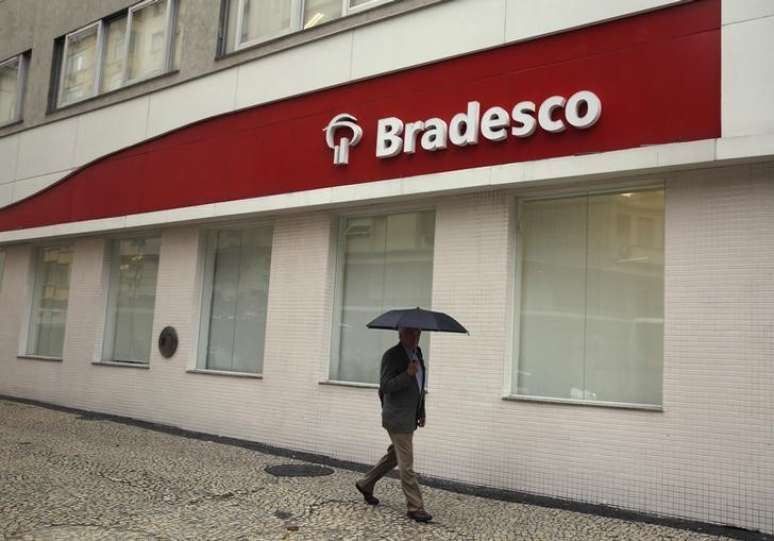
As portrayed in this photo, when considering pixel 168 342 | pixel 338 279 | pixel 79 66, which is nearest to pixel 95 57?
pixel 79 66

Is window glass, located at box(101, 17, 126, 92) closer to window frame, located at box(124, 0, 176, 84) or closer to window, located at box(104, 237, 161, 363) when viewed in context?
window frame, located at box(124, 0, 176, 84)

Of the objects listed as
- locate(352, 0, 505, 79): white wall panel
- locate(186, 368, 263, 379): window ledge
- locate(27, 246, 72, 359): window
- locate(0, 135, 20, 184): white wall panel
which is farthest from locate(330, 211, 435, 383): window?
locate(0, 135, 20, 184): white wall panel

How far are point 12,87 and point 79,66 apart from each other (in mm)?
2583

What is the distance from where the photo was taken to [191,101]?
11562 mm

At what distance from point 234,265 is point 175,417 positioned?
241cm

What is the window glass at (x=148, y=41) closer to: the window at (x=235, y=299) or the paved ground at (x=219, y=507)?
the window at (x=235, y=299)

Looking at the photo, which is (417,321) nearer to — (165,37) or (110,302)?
(110,302)

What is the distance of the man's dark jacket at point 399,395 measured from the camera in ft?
20.4

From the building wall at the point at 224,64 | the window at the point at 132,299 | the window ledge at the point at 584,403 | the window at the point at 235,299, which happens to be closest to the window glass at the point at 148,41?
the building wall at the point at 224,64

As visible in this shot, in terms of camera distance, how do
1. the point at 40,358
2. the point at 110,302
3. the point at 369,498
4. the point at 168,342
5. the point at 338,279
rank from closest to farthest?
the point at 369,498 < the point at 338,279 < the point at 168,342 < the point at 110,302 < the point at 40,358

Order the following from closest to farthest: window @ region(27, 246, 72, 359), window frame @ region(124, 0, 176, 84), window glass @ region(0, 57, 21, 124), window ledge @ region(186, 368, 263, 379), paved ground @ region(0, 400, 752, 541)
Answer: paved ground @ region(0, 400, 752, 541)
window ledge @ region(186, 368, 263, 379)
window frame @ region(124, 0, 176, 84)
window @ region(27, 246, 72, 359)
window glass @ region(0, 57, 21, 124)

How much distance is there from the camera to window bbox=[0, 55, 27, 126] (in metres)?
15.5

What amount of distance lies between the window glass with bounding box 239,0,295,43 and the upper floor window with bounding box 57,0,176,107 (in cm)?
179

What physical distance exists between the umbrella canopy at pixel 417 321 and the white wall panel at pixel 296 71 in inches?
170
